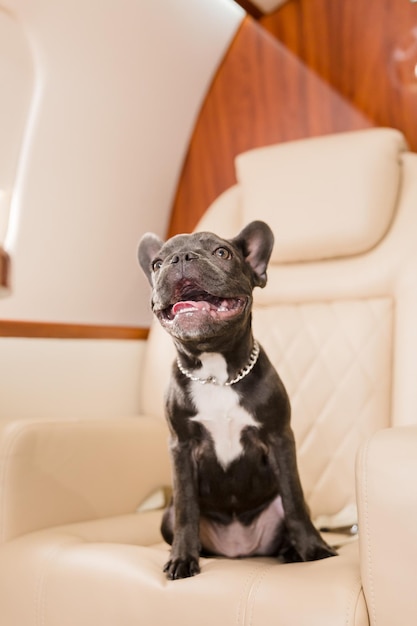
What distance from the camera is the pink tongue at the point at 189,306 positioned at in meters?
1.01

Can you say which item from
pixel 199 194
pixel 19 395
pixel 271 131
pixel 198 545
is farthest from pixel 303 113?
pixel 198 545

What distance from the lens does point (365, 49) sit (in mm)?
→ 1905

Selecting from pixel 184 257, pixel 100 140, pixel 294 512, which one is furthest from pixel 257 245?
pixel 100 140

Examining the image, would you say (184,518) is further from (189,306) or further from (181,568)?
(189,306)

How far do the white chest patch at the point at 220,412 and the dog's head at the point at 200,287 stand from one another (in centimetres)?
9

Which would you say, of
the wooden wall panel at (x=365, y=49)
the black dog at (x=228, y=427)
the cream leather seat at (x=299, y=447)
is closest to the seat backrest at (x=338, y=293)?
the cream leather seat at (x=299, y=447)

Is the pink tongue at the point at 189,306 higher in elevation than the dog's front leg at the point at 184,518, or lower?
higher

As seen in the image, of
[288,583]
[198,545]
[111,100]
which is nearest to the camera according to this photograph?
[288,583]

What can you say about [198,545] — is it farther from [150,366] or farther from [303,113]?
[303,113]

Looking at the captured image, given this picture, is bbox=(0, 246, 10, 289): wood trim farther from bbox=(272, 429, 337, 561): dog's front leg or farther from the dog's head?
bbox=(272, 429, 337, 561): dog's front leg

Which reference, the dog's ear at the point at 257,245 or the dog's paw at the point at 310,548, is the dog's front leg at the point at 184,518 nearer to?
the dog's paw at the point at 310,548

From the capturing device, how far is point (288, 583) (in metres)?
0.91

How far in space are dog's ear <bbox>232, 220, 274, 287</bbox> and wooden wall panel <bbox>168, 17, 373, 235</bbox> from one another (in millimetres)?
907

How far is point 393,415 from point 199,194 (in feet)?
3.70
